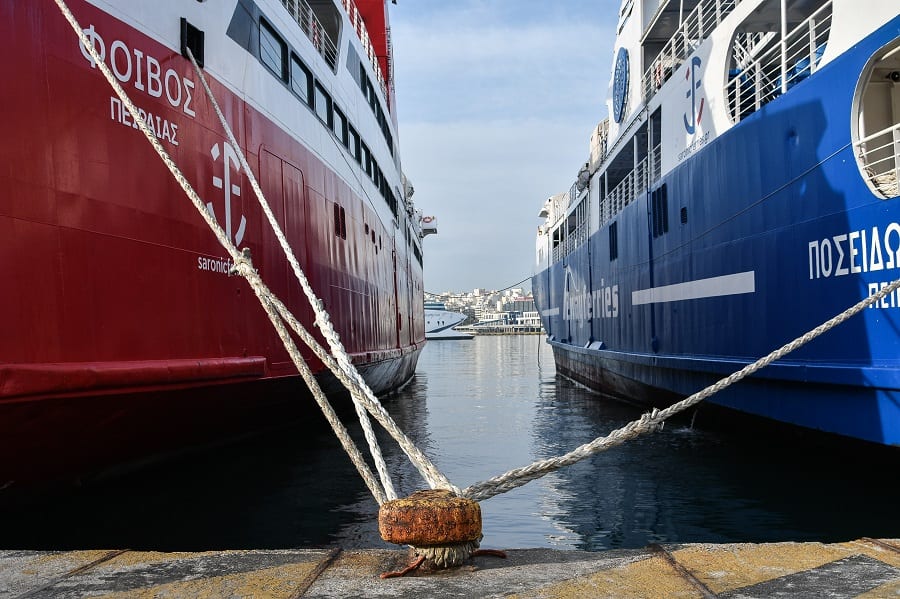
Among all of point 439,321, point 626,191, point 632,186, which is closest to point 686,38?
point 632,186

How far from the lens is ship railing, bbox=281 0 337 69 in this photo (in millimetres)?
9413

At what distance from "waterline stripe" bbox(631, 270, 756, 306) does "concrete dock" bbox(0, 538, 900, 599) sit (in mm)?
5065

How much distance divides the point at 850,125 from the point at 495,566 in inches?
199

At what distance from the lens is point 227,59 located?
23.6 ft

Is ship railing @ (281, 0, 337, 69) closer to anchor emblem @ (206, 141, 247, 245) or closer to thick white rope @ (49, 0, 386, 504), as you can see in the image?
anchor emblem @ (206, 141, 247, 245)

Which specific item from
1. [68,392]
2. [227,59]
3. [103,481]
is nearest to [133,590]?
[68,392]

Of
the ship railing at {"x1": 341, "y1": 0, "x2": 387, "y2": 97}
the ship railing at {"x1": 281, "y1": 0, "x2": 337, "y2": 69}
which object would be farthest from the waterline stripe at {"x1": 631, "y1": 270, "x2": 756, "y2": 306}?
the ship railing at {"x1": 341, "y1": 0, "x2": 387, "y2": 97}

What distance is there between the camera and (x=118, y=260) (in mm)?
5547

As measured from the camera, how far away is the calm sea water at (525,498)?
536 cm

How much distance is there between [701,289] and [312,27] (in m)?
6.18

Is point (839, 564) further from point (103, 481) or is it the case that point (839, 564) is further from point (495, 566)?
point (103, 481)

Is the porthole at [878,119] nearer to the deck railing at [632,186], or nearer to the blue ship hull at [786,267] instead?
the blue ship hull at [786,267]

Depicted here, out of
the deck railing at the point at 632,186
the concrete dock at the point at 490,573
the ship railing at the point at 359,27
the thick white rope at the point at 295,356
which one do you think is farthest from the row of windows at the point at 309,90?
the concrete dock at the point at 490,573

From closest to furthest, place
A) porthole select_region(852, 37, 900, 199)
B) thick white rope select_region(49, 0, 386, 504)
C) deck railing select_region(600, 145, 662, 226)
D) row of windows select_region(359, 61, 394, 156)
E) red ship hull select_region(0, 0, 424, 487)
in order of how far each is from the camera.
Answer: thick white rope select_region(49, 0, 386, 504), red ship hull select_region(0, 0, 424, 487), porthole select_region(852, 37, 900, 199), deck railing select_region(600, 145, 662, 226), row of windows select_region(359, 61, 394, 156)
